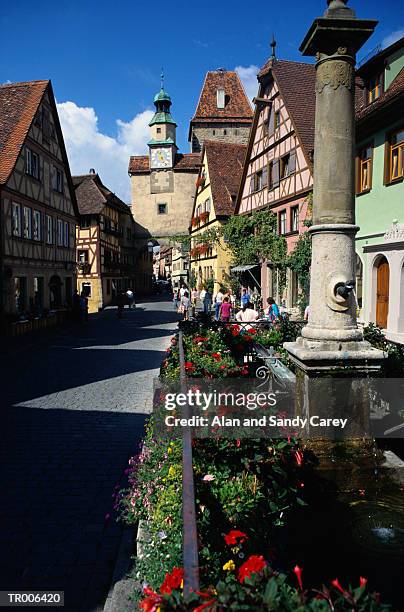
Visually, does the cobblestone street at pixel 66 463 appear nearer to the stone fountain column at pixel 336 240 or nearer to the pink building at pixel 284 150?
the stone fountain column at pixel 336 240

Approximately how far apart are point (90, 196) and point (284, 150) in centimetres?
2233

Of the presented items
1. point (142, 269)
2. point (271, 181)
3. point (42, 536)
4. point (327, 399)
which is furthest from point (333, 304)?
point (142, 269)

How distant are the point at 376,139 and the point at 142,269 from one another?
43265 millimetres

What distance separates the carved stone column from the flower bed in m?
1.33

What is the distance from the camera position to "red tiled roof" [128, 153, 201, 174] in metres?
52.8

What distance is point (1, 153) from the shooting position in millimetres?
20375

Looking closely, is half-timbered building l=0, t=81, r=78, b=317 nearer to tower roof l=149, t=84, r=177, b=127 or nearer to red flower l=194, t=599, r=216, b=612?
red flower l=194, t=599, r=216, b=612

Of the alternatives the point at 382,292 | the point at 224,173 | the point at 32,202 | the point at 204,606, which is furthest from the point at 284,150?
the point at 204,606

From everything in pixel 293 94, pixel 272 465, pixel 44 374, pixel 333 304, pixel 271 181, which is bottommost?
pixel 44 374

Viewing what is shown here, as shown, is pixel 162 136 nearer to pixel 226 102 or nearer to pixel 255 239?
pixel 226 102

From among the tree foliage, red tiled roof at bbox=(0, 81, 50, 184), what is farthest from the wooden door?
red tiled roof at bbox=(0, 81, 50, 184)

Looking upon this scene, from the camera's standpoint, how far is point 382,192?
15.3m

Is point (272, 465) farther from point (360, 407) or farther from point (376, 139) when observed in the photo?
point (376, 139)

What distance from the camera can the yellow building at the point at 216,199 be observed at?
3275 cm
